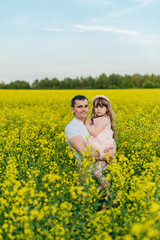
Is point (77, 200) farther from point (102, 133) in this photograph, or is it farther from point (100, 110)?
point (100, 110)

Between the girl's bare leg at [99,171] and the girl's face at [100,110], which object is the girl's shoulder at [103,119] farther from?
the girl's bare leg at [99,171]

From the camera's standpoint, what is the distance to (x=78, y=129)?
3.88 metres

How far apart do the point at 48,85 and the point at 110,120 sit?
83.8 m

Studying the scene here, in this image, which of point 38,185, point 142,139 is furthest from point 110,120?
point 38,185

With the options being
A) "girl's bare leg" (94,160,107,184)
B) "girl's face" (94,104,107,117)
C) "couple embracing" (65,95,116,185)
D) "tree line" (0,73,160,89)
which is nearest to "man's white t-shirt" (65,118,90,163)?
"couple embracing" (65,95,116,185)

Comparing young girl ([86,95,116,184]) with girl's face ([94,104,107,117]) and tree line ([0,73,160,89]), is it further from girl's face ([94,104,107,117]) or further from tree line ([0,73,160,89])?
tree line ([0,73,160,89])

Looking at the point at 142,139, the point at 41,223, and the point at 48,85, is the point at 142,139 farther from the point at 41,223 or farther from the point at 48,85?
the point at 48,85

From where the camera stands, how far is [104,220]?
8.23 ft

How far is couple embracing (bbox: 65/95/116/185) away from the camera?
3666mm


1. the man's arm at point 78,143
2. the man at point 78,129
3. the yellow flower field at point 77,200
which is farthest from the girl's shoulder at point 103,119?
the yellow flower field at point 77,200

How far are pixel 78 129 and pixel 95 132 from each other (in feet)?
1.51

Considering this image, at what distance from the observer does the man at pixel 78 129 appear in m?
3.69

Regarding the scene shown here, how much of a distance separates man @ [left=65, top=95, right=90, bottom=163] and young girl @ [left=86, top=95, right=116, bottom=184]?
168 mm

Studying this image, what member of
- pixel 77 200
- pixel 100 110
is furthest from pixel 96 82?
pixel 77 200
